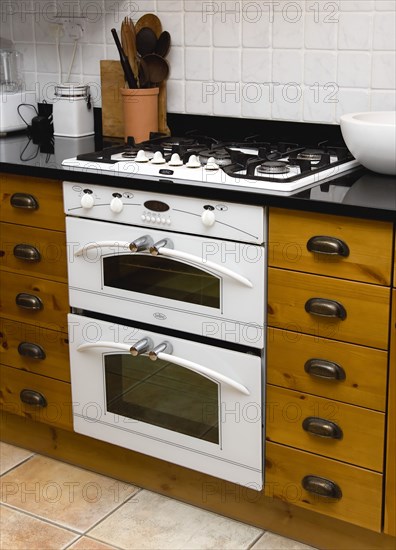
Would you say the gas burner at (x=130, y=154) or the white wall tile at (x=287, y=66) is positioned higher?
the white wall tile at (x=287, y=66)

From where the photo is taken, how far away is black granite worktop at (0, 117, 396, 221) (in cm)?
195

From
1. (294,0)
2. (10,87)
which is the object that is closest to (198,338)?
(294,0)

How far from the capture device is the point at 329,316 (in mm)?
2051

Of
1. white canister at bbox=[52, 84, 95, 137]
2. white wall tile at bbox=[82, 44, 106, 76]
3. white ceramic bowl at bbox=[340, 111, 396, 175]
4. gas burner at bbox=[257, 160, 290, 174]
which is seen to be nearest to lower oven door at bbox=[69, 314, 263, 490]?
gas burner at bbox=[257, 160, 290, 174]

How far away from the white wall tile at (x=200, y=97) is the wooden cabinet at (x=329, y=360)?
0.91 m

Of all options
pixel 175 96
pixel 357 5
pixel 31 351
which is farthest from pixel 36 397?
pixel 357 5

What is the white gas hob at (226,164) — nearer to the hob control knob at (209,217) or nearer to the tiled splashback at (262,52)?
the hob control knob at (209,217)

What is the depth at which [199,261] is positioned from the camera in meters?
2.20

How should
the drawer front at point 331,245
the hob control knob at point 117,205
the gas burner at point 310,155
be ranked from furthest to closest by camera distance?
the gas burner at point 310,155
the hob control knob at point 117,205
the drawer front at point 331,245

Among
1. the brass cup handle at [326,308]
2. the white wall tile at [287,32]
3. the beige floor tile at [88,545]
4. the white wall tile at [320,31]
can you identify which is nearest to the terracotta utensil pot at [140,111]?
the white wall tile at [287,32]

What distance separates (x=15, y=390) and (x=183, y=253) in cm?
89

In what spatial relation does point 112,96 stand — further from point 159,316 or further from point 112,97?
point 159,316

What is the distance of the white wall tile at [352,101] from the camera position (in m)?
2.57

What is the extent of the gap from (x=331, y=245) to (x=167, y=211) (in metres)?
0.47
